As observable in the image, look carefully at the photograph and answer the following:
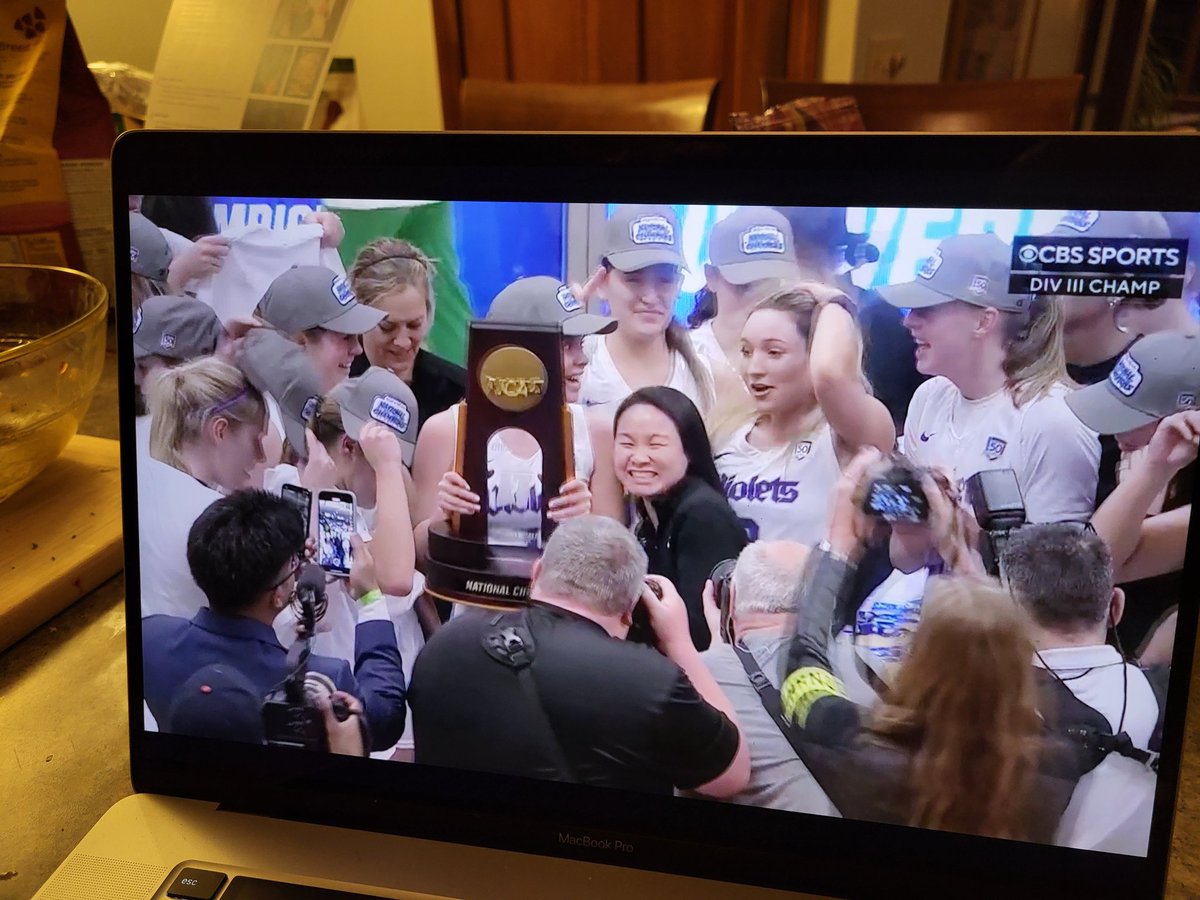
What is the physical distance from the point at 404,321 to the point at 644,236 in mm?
144

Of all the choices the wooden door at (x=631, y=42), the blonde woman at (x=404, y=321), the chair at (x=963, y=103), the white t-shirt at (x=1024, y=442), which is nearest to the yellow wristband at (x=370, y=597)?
the blonde woman at (x=404, y=321)

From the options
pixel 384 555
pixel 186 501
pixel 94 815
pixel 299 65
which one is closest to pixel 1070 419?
pixel 384 555

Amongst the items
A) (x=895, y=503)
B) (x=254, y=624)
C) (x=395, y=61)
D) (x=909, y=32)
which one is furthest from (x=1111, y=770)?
(x=395, y=61)

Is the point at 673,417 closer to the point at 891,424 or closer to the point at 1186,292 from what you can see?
the point at 891,424

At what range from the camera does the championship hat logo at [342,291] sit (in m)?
0.53

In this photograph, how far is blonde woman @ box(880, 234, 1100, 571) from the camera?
46cm

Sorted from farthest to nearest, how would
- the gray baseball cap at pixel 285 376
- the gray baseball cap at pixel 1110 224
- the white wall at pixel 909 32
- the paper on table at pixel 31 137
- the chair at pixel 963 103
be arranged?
the white wall at pixel 909 32 < the chair at pixel 963 103 < the paper on table at pixel 31 137 < the gray baseball cap at pixel 285 376 < the gray baseball cap at pixel 1110 224

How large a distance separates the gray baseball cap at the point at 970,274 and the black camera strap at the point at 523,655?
28cm

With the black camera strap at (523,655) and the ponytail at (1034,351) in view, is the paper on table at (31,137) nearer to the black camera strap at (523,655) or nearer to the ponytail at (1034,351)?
the black camera strap at (523,655)

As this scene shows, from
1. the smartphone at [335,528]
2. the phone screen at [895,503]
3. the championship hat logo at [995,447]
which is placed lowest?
the smartphone at [335,528]

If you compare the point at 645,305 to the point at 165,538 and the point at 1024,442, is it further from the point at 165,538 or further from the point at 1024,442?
the point at 165,538

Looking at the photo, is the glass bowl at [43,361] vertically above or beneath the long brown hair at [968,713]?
above

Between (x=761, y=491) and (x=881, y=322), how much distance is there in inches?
Answer: 4.2

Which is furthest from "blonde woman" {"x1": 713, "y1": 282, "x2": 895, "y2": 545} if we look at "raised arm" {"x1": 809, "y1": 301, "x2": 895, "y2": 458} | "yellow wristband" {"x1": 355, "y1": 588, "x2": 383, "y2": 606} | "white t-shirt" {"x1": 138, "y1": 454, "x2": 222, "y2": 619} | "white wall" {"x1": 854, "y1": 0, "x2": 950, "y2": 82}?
"white wall" {"x1": 854, "y1": 0, "x2": 950, "y2": 82}
